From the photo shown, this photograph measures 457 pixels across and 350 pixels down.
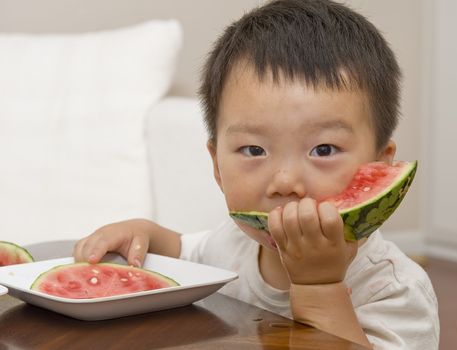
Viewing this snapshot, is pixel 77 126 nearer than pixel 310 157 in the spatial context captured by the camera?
No

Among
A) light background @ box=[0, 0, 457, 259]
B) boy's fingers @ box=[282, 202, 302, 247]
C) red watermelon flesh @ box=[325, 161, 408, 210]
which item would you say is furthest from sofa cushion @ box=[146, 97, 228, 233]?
light background @ box=[0, 0, 457, 259]

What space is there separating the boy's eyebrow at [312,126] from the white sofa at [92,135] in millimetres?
980

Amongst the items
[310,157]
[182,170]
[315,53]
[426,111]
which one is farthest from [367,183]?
[426,111]

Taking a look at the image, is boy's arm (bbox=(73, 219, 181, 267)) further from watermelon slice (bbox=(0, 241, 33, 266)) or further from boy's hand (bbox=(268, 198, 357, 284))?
boy's hand (bbox=(268, 198, 357, 284))

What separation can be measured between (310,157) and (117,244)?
0.32m

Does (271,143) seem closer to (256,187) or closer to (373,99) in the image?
(256,187)

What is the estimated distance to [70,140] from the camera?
2256mm

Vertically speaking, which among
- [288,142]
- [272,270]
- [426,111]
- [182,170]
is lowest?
[426,111]

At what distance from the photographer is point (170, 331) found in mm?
824

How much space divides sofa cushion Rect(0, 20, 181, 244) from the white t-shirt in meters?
1.00

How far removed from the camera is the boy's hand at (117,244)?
1.11 meters

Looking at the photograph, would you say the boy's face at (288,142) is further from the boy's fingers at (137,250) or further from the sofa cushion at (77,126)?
the sofa cushion at (77,126)

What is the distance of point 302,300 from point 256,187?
0.55 ft

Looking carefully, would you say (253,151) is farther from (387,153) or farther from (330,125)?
(387,153)
